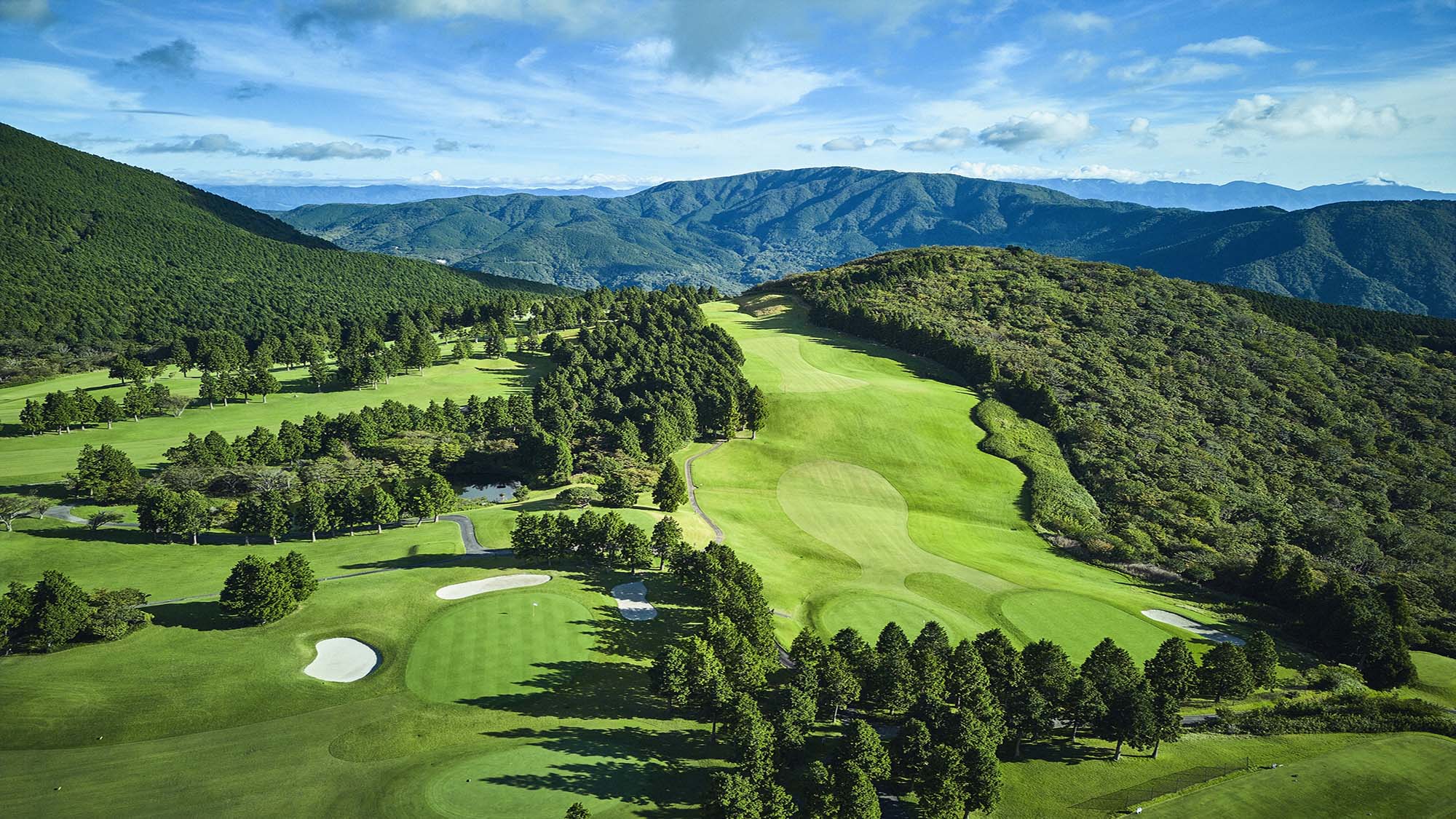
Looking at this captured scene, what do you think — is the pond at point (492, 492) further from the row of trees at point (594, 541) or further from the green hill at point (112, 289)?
the green hill at point (112, 289)

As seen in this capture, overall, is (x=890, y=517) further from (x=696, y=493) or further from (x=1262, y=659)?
(x=1262, y=659)

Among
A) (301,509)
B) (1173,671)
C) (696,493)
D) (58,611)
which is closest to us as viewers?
(58,611)

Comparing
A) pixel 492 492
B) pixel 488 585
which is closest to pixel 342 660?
pixel 488 585

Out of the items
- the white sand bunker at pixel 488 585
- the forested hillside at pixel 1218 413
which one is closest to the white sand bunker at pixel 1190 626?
the forested hillside at pixel 1218 413

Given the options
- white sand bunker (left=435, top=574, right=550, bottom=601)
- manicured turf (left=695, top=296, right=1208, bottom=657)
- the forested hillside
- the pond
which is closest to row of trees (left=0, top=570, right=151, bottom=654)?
white sand bunker (left=435, top=574, right=550, bottom=601)

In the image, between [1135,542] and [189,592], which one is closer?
[189,592]

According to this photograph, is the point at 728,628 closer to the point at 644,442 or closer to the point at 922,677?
the point at 922,677

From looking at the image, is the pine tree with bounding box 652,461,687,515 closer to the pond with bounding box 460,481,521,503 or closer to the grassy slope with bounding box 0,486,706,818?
the grassy slope with bounding box 0,486,706,818

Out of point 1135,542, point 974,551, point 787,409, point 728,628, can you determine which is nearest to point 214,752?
point 728,628
